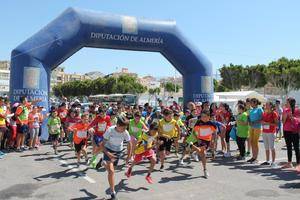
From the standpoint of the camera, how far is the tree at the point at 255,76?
185 feet

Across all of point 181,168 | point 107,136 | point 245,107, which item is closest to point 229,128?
point 245,107

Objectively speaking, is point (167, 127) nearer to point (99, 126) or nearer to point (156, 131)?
point (156, 131)

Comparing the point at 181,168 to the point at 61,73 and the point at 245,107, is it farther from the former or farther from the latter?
the point at 61,73

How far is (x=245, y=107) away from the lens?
1067cm

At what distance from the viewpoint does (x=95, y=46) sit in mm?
15695

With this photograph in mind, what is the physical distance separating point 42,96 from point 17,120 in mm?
2054

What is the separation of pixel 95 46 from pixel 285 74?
133ft

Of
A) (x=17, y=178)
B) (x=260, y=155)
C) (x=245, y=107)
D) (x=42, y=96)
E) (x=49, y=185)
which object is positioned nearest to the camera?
(x=49, y=185)

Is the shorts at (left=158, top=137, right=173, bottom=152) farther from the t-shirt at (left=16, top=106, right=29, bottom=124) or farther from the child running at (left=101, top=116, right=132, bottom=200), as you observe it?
the t-shirt at (left=16, top=106, right=29, bottom=124)

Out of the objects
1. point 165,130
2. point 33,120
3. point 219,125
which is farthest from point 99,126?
A: point 33,120

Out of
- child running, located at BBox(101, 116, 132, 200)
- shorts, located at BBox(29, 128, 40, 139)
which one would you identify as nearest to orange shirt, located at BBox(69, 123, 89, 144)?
child running, located at BBox(101, 116, 132, 200)

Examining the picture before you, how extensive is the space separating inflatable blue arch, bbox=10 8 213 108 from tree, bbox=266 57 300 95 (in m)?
36.8

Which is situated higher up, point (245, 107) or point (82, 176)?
point (245, 107)

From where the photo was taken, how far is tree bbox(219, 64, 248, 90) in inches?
2312
